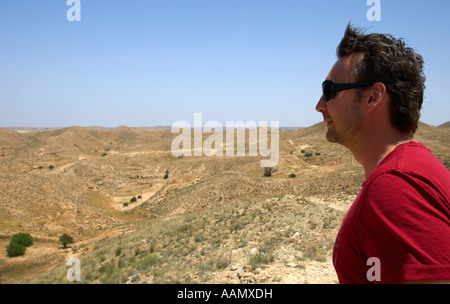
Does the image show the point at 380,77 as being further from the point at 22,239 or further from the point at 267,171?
the point at 267,171

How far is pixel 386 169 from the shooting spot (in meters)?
1.30

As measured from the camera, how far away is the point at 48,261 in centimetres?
1706

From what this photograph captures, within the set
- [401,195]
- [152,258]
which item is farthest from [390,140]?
[152,258]

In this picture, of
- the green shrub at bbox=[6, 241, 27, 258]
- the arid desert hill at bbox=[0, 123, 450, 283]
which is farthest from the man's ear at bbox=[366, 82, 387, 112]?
the green shrub at bbox=[6, 241, 27, 258]

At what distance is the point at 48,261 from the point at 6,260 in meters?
2.57

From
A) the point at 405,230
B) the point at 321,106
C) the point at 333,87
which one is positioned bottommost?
the point at 405,230

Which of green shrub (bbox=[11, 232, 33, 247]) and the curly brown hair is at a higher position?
the curly brown hair

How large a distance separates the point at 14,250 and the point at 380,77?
2224 centimetres

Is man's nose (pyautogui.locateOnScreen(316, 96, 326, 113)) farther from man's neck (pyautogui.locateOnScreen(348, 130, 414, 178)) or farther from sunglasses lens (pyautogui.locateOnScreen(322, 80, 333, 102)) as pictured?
man's neck (pyautogui.locateOnScreen(348, 130, 414, 178))

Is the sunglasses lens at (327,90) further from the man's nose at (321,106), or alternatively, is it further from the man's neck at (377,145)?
the man's neck at (377,145)

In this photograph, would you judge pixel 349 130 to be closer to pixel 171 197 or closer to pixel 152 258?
pixel 152 258

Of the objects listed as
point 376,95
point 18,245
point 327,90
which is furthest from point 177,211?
point 376,95

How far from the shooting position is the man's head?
1.59 m

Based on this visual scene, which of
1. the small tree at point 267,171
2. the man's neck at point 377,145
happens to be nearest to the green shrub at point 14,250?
the man's neck at point 377,145
